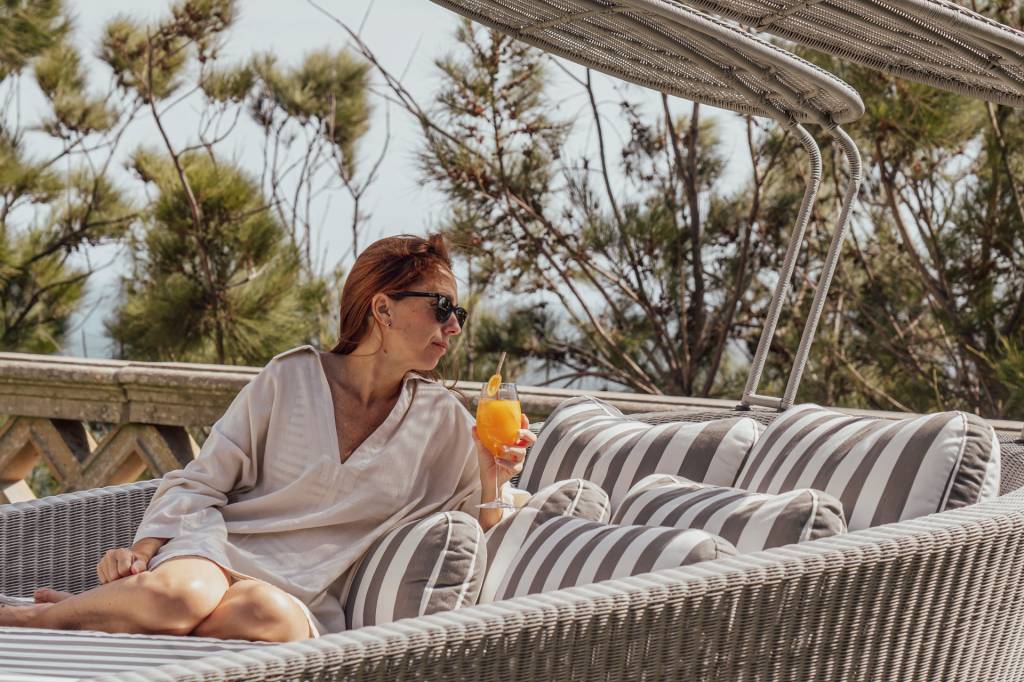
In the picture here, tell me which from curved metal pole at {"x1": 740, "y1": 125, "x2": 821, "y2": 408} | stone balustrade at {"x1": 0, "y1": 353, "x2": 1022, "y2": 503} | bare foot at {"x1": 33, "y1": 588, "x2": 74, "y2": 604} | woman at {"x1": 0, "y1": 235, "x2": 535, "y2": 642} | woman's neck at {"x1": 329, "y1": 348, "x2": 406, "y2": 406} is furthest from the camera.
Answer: stone balustrade at {"x1": 0, "y1": 353, "x2": 1022, "y2": 503}

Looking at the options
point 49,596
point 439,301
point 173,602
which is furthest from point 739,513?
point 49,596

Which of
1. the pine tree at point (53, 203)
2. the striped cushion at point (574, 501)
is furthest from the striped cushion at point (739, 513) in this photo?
the pine tree at point (53, 203)

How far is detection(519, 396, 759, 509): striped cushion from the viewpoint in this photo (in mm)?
2139

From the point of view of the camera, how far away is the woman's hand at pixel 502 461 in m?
1.95

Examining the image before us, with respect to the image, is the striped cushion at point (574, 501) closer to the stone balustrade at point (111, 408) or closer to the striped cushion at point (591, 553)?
the striped cushion at point (591, 553)

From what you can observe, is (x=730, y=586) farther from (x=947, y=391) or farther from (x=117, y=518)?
(x=947, y=391)

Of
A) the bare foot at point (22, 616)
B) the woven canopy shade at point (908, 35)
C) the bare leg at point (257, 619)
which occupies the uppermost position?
the woven canopy shade at point (908, 35)

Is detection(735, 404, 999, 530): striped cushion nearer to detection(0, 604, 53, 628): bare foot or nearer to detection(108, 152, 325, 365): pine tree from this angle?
detection(0, 604, 53, 628): bare foot

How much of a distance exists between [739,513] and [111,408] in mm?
1965

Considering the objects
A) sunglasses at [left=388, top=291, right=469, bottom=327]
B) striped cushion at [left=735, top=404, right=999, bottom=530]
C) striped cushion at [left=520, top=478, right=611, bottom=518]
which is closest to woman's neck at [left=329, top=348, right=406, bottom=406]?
sunglasses at [left=388, top=291, right=469, bottom=327]

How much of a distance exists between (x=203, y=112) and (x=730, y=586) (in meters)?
5.98

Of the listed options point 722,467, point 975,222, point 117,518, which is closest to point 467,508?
point 722,467

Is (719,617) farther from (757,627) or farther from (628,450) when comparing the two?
(628,450)

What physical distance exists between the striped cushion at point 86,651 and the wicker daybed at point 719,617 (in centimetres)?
2
